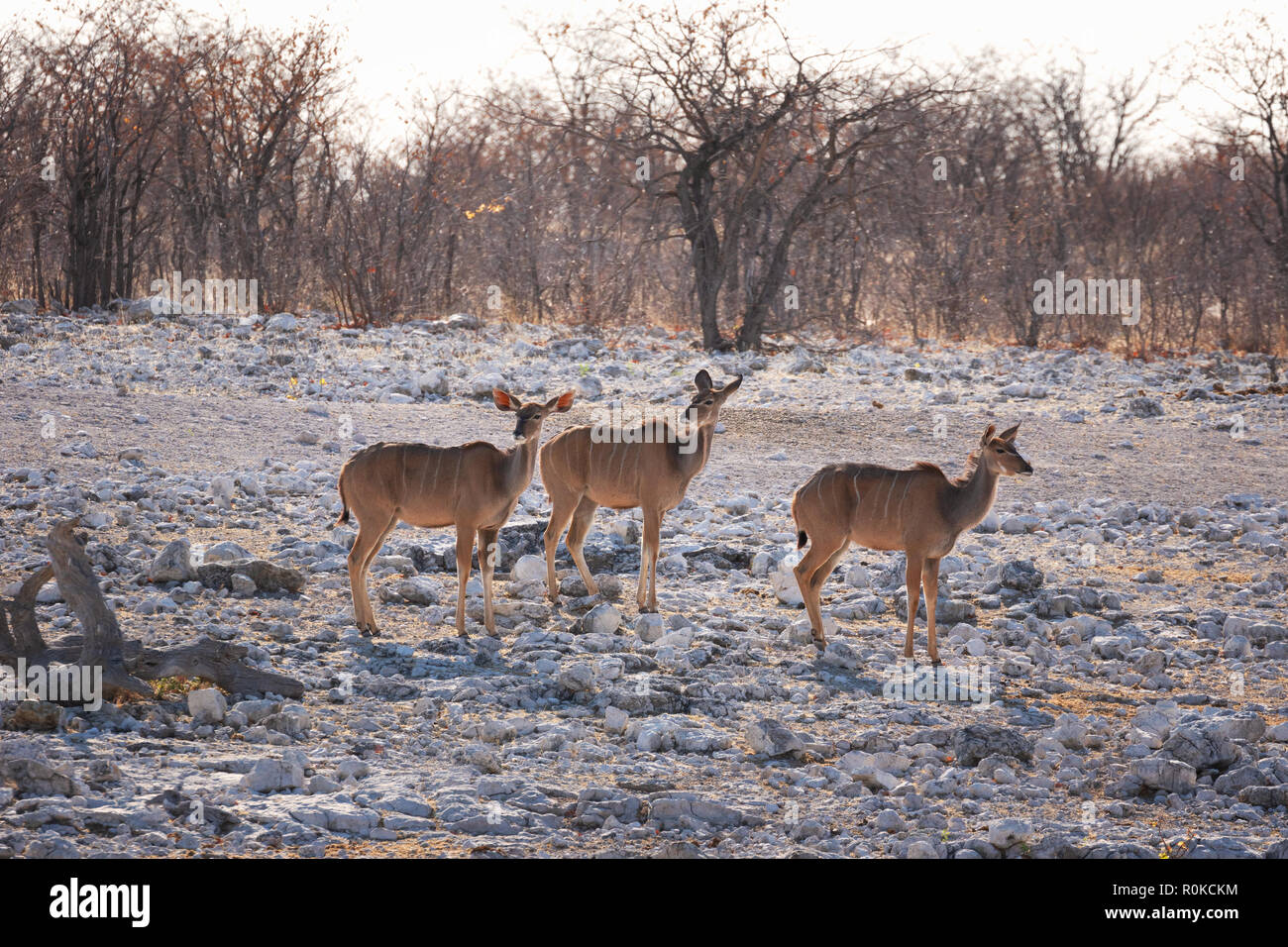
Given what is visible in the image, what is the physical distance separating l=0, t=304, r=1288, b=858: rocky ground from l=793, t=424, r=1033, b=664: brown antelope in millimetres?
363

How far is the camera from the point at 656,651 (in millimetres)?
7438

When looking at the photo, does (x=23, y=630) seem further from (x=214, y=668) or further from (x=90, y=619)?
(x=214, y=668)

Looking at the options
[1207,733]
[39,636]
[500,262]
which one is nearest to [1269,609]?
[1207,733]

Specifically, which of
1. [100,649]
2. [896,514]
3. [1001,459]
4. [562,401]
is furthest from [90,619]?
[1001,459]

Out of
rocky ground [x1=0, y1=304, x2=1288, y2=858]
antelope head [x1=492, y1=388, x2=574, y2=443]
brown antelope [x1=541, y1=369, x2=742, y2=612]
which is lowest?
rocky ground [x1=0, y1=304, x2=1288, y2=858]

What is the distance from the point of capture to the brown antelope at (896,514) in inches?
303

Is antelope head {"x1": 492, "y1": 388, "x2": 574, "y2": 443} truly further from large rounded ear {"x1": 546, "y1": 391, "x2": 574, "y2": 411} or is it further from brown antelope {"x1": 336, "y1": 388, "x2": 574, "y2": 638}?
brown antelope {"x1": 336, "y1": 388, "x2": 574, "y2": 638}

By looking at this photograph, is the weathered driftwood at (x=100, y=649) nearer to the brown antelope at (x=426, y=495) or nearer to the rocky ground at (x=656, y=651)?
the rocky ground at (x=656, y=651)

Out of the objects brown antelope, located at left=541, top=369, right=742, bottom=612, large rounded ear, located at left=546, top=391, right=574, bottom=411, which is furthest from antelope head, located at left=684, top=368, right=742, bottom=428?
large rounded ear, located at left=546, top=391, right=574, bottom=411

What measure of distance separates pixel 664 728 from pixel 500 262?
17.1 meters

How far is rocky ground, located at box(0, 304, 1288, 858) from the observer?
16.8 ft

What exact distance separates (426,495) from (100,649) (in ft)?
6.97

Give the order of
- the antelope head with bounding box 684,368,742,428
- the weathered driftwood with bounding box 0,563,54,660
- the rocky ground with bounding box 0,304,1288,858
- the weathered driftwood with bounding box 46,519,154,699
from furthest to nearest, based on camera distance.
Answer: the antelope head with bounding box 684,368,742,428 < the weathered driftwood with bounding box 0,563,54,660 < the weathered driftwood with bounding box 46,519,154,699 < the rocky ground with bounding box 0,304,1288,858

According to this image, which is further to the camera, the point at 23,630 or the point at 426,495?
the point at 426,495
